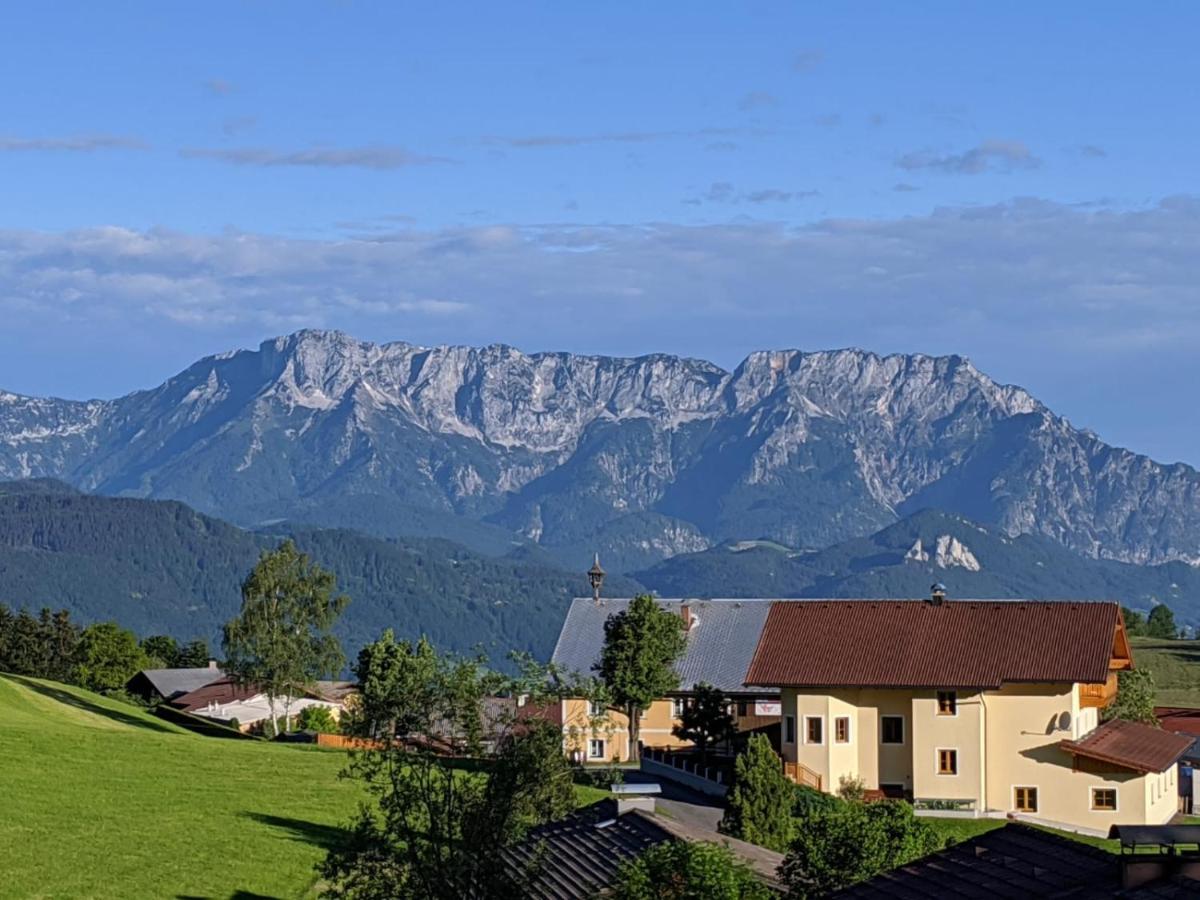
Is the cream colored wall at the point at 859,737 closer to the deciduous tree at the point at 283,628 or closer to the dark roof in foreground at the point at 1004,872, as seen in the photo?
the dark roof in foreground at the point at 1004,872

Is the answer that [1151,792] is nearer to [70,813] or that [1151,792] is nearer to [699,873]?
[70,813]

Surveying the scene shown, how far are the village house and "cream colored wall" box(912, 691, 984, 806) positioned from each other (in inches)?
594

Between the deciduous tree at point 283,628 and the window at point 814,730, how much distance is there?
44.8 m

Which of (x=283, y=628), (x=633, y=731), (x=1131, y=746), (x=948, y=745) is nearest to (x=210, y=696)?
(x=283, y=628)

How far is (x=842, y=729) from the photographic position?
71.5m

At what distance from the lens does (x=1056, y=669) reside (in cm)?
7038

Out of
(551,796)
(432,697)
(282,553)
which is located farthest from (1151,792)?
(282,553)

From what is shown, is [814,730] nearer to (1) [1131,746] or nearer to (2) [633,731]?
(1) [1131,746]

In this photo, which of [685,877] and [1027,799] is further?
[1027,799]

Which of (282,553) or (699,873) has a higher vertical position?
(282,553)

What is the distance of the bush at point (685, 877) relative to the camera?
25.8 meters

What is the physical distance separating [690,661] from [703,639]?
2435 mm

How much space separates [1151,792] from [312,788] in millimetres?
30383

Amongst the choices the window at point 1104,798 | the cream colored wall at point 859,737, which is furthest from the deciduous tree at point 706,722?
the window at point 1104,798
